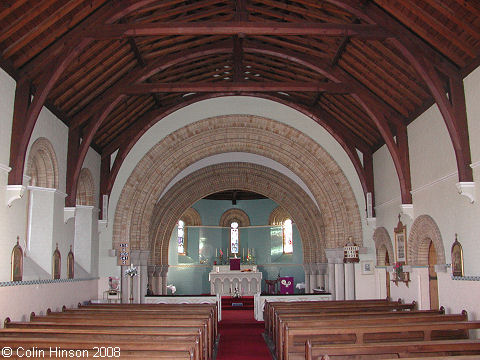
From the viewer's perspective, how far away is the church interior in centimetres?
852

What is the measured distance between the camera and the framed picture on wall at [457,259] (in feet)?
29.8

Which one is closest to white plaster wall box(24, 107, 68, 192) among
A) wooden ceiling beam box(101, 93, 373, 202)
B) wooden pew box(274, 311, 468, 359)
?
wooden ceiling beam box(101, 93, 373, 202)

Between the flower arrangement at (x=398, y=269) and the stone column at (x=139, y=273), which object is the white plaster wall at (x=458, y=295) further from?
the stone column at (x=139, y=273)

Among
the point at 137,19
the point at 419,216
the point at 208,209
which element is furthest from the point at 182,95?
the point at 208,209

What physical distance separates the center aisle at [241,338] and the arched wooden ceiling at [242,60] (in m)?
4.81

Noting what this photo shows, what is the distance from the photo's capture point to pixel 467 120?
8.82 metres

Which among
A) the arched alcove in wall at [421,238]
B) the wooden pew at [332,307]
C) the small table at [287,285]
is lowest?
the small table at [287,285]

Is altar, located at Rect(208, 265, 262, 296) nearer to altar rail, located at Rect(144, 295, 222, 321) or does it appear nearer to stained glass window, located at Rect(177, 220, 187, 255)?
stained glass window, located at Rect(177, 220, 187, 255)

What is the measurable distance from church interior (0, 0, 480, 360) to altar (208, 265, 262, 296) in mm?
2616

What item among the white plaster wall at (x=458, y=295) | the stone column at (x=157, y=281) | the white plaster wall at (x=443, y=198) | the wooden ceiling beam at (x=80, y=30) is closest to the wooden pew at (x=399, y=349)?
the white plaster wall at (x=458, y=295)

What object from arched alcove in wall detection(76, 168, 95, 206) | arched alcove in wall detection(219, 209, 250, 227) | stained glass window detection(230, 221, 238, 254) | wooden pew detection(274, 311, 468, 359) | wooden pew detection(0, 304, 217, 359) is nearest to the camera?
wooden pew detection(0, 304, 217, 359)

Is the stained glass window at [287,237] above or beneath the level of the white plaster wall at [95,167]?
beneath

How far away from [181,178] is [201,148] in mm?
4648

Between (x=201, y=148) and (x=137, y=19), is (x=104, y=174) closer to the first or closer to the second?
(x=201, y=148)
